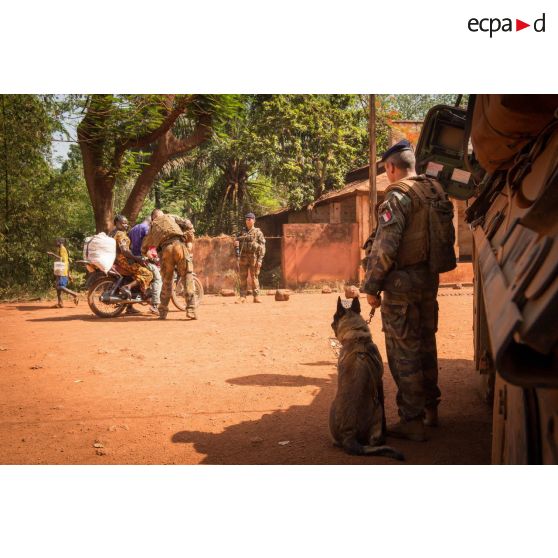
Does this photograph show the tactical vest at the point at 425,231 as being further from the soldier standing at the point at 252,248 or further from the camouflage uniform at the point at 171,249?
the soldier standing at the point at 252,248

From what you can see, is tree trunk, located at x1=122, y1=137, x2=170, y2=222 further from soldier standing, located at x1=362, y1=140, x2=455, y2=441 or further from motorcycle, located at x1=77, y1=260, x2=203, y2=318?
soldier standing, located at x1=362, y1=140, x2=455, y2=441

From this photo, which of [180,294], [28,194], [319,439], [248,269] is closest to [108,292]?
[180,294]

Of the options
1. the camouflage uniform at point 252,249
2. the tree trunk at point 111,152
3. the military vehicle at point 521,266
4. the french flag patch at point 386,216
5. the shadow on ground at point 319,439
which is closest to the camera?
the military vehicle at point 521,266

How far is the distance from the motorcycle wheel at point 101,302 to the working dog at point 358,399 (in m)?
6.28

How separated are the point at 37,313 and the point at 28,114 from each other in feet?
11.3

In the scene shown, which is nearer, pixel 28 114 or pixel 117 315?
pixel 28 114

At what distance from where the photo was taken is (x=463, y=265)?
589 inches

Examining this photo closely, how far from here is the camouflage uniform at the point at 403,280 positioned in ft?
11.7

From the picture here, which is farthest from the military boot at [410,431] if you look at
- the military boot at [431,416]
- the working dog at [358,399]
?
the military boot at [431,416]

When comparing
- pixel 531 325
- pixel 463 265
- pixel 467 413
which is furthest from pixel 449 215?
pixel 463 265

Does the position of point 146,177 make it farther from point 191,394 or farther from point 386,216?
point 386,216

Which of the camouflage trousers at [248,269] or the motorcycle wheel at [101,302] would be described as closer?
the motorcycle wheel at [101,302]

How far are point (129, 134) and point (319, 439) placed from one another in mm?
8798
